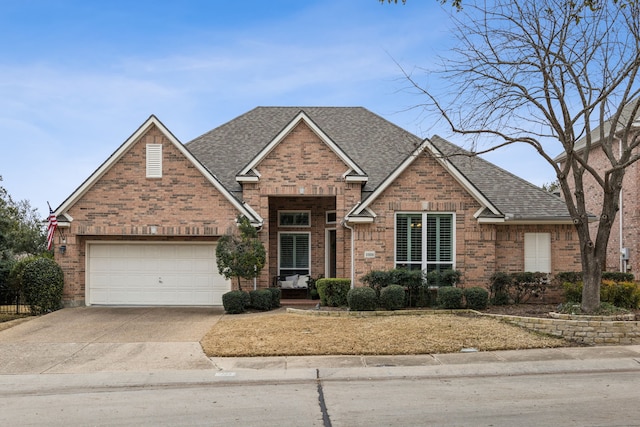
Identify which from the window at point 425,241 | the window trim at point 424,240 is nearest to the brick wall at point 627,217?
the window trim at point 424,240

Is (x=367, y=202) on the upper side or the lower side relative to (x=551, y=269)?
upper

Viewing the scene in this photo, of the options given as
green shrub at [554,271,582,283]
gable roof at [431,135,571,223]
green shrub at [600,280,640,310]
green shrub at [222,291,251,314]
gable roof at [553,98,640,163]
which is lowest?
green shrub at [222,291,251,314]

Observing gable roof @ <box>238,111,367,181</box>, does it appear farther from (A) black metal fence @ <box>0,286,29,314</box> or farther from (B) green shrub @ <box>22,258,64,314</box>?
(A) black metal fence @ <box>0,286,29,314</box>

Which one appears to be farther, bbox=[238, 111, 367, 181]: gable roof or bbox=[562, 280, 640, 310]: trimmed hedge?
bbox=[238, 111, 367, 181]: gable roof

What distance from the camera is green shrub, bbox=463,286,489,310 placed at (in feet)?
54.1

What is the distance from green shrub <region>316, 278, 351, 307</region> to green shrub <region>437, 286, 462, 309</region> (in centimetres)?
279

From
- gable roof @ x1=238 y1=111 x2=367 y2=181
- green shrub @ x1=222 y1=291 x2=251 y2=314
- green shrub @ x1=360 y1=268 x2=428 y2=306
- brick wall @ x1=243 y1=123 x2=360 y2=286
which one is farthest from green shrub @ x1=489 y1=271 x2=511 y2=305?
green shrub @ x1=222 y1=291 x2=251 y2=314

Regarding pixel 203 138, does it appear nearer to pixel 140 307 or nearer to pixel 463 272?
pixel 140 307

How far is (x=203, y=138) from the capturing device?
78.8 feet

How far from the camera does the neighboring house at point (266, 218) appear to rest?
1800cm

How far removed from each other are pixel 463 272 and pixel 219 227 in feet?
24.8

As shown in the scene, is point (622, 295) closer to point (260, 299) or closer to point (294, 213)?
point (260, 299)

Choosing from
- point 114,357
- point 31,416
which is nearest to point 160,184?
point 114,357

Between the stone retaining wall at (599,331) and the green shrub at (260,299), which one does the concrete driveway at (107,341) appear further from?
the stone retaining wall at (599,331)
